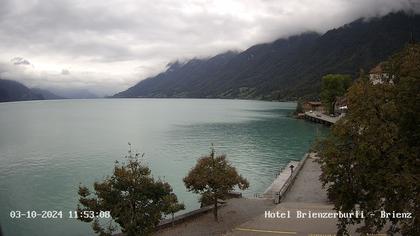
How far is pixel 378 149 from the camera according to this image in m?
19.6

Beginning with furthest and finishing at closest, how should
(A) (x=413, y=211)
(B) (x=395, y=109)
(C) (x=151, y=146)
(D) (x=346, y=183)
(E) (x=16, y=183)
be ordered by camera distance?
1. (C) (x=151, y=146)
2. (E) (x=16, y=183)
3. (D) (x=346, y=183)
4. (B) (x=395, y=109)
5. (A) (x=413, y=211)

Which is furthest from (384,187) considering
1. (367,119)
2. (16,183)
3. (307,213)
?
(16,183)

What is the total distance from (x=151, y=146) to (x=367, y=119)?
256 ft

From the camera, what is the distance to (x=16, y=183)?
56750 millimetres

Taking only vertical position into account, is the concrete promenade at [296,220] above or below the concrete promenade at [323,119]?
below

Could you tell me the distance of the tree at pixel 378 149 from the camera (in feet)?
62.8

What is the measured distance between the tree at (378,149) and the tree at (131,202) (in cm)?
1037

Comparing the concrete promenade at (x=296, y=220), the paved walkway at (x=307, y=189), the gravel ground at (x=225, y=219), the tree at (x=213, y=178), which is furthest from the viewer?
the paved walkway at (x=307, y=189)

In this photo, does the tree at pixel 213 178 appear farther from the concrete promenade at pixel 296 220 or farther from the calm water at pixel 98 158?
the calm water at pixel 98 158

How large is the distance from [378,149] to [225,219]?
16.5m

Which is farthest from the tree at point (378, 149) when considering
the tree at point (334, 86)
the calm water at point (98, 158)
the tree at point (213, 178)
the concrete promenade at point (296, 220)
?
the tree at point (334, 86)

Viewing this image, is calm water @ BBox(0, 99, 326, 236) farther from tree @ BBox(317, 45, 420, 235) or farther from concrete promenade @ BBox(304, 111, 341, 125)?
tree @ BBox(317, 45, 420, 235)

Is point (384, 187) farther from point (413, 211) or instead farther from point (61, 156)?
point (61, 156)

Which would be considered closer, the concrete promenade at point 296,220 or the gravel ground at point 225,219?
the concrete promenade at point 296,220
